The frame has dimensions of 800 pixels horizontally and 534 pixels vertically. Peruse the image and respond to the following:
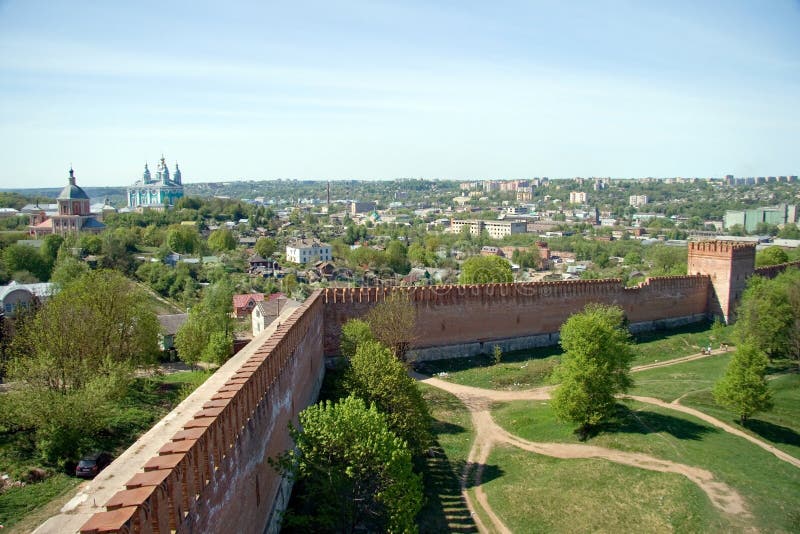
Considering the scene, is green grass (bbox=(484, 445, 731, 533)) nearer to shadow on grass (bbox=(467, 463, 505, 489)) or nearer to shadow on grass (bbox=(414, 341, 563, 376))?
shadow on grass (bbox=(467, 463, 505, 489))

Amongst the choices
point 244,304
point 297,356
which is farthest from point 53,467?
point 244,304

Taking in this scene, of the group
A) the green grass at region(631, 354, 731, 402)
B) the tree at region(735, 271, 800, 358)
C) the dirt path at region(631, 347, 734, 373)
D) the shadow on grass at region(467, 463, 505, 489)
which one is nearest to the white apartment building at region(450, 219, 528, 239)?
the dirt path at region(631, 347, 734, 373)

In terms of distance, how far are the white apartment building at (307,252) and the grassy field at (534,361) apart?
5258 cm

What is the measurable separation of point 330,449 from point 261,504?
1.45 meters

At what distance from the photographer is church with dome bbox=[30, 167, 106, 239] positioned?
67812 millimetres

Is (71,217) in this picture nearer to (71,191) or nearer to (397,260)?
(71,191)

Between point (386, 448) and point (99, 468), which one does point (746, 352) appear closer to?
point (386, 448)

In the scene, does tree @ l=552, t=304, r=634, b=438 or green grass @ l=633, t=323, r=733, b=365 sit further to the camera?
green grass @ l=633, t=323, r=733, b=365

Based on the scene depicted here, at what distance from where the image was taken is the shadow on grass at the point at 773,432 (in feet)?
59.8

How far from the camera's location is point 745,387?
18.6 m

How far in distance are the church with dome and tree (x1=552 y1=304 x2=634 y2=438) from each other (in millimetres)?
62079

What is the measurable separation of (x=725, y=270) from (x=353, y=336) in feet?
74.1

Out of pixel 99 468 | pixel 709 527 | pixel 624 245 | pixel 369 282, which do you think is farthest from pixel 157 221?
pixel 709 527

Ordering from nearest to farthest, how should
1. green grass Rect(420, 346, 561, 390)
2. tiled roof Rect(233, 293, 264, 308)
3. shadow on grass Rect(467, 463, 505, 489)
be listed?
shadow on grass Rect(467, 463, 505, 489), green grass Rect(420, 346, 561, 390), tiled roof Rect(233, 293, 264, 308)
